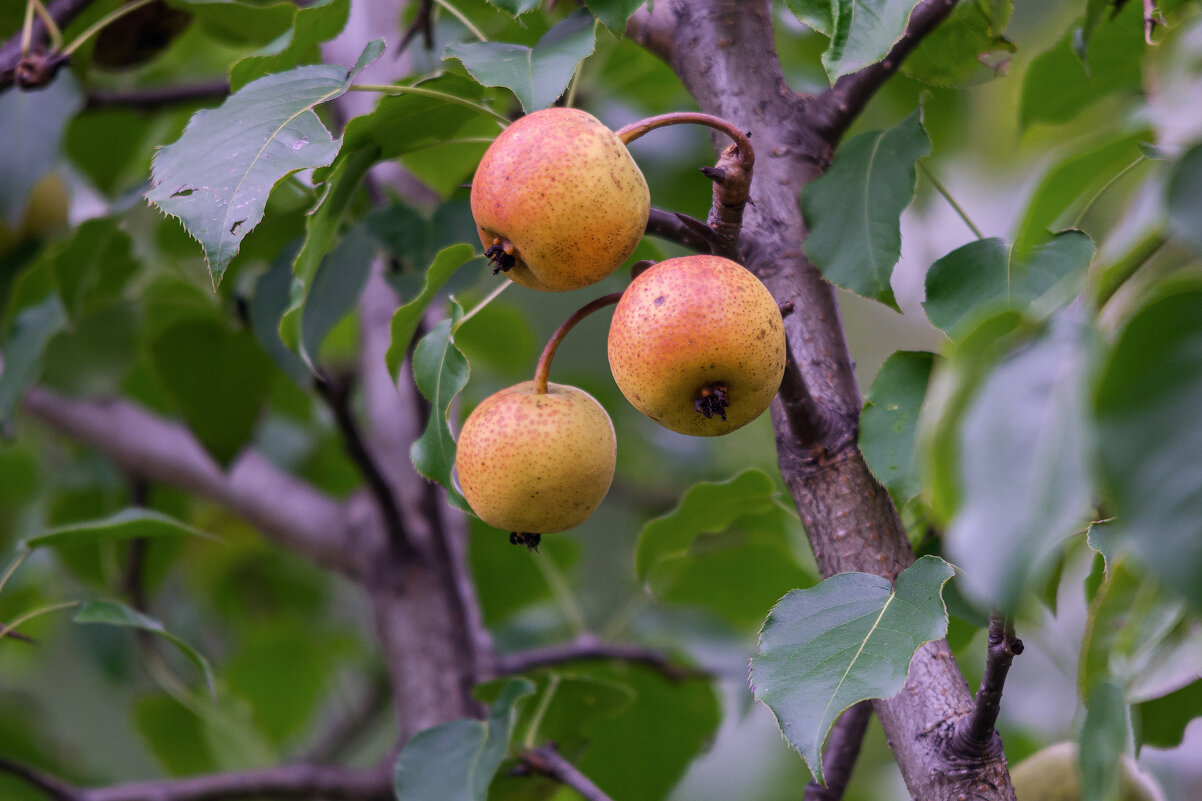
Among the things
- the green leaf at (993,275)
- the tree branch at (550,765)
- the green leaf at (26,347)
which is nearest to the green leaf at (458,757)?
the tree branch at (550,765)

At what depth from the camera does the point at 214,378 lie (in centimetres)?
111

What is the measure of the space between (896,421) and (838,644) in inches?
5.5

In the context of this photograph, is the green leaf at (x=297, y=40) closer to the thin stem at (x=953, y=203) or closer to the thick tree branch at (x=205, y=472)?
the thin stem at (x=953, y=203)

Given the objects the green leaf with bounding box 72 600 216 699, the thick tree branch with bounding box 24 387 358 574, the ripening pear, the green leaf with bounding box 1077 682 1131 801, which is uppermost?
the green leaf with bounding box 1077 682 1131 801

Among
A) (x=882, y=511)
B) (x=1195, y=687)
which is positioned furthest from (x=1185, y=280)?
(x=1195, y=687)

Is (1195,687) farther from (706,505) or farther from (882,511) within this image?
(706,505)

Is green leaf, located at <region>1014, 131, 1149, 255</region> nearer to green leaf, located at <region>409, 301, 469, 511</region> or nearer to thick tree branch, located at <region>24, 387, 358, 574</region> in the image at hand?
green leaf, located at <region>409, 301, 469, 511</region>

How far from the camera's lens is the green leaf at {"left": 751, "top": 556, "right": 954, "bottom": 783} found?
48 centimetres

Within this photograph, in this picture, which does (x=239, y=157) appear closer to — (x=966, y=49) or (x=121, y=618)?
(x=121, y=618)

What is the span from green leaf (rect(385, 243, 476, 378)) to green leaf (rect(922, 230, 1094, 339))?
0.93 ft

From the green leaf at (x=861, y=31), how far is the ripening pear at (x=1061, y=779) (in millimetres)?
610

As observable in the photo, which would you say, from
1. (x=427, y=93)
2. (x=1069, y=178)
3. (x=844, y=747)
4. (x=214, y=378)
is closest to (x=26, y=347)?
(x=214, y=378)

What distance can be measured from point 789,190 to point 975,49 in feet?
0.63

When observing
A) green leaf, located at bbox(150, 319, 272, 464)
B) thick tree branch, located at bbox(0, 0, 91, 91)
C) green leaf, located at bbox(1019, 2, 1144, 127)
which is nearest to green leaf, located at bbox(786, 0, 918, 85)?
green leaf, located at bbox(1019, 2, 1144, 127)
